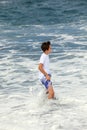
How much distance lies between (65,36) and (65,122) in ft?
37.3

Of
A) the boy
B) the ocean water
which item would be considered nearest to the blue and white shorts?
the boy

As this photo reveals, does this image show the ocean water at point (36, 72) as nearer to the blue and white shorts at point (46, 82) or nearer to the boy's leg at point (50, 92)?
the boy's leg at point (50, 92)

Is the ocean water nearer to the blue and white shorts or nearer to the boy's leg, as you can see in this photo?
the boy's leg

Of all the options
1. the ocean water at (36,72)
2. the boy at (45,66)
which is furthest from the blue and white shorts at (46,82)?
the ocean water at (36,72)

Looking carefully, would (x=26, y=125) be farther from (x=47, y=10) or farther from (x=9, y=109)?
(x=47, y=10)

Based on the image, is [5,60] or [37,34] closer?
[5,60]

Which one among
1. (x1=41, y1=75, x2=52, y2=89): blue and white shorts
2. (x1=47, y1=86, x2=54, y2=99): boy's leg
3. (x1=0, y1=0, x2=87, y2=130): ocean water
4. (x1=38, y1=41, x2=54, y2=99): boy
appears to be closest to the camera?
(x1=0, y1=0, x2=87, y2=130): ocean water

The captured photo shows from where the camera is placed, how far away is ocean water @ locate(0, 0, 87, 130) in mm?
8556

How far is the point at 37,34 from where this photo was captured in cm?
2028

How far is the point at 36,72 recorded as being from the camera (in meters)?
12.8

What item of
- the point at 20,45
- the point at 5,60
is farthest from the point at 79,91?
the point at 20,45

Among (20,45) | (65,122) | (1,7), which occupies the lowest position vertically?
(65,122)

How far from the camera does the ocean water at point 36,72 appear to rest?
28.1 feet

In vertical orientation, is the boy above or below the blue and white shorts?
above
